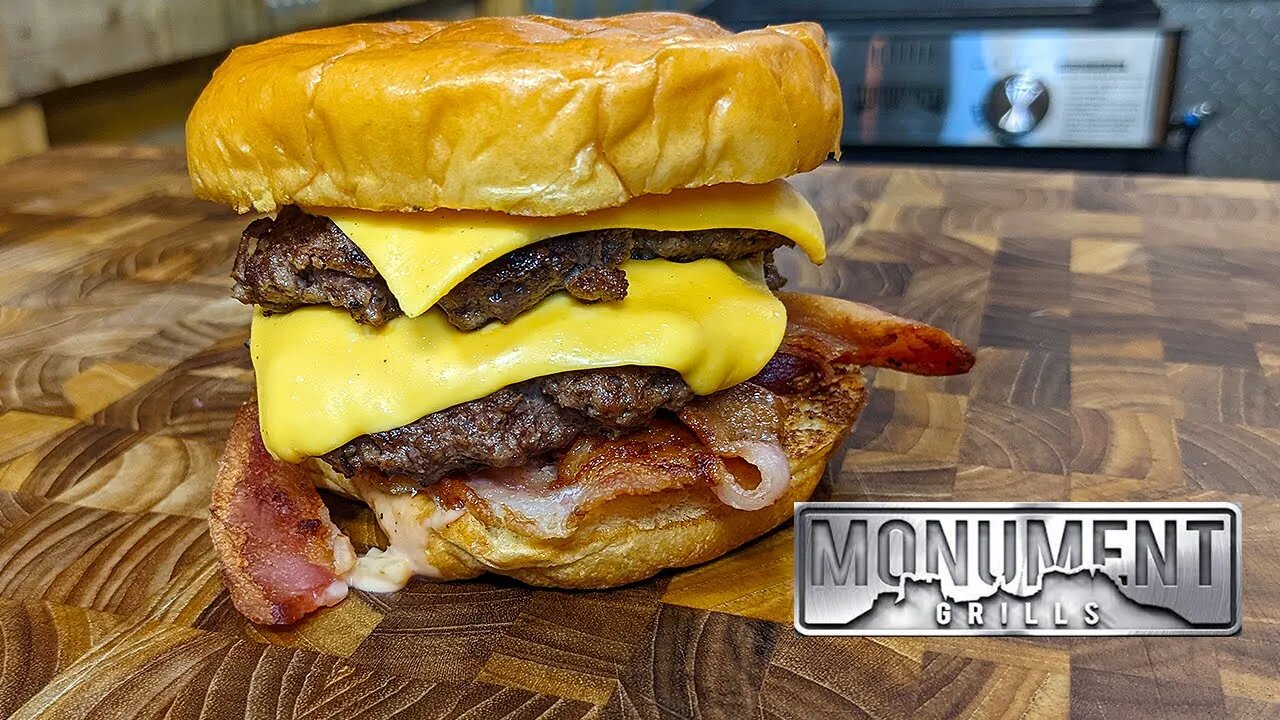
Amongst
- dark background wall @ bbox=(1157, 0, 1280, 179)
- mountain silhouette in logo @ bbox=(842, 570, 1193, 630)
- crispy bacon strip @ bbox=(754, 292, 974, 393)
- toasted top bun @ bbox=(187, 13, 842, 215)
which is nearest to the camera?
toasted top bun @ bbox=(187, 13, 842, 215)

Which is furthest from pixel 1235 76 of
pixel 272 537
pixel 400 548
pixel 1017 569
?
pixel 272 537

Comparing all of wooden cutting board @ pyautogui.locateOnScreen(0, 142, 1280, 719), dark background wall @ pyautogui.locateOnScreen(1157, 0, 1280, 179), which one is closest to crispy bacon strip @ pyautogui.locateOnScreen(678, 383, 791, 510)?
wooden cutting board @ pyautogui.locateOnScreen(0, 142, 1280, 719)

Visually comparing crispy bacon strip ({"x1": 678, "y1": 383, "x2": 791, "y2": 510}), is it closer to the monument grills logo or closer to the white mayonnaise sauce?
the monument grills logo

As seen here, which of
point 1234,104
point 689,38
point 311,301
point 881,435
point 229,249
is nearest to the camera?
point 689,38

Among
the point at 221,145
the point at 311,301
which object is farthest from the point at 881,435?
the point at 221,145

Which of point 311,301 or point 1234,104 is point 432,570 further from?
point 1234,104

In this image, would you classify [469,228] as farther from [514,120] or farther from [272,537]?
[272,537]
